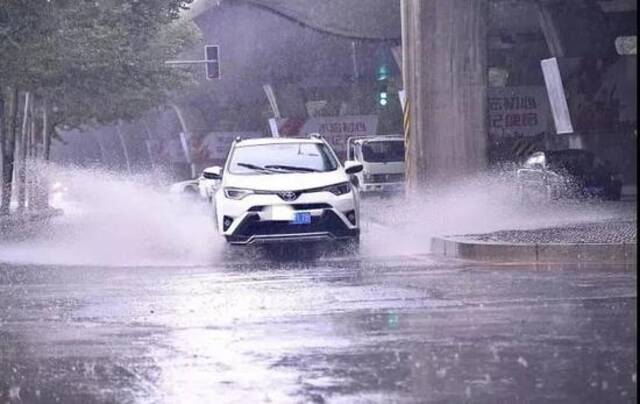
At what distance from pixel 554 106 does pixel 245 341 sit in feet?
103

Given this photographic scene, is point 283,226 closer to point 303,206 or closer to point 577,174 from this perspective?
point 303,206

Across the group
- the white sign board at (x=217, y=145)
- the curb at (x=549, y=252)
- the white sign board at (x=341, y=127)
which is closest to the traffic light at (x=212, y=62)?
the white sign board at (x=341, y=127)

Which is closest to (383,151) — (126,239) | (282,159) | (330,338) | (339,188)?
(126,239)

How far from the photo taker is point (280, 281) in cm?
→ 1446

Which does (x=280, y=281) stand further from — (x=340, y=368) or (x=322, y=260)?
(x=340, y=368)

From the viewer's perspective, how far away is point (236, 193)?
18.5m

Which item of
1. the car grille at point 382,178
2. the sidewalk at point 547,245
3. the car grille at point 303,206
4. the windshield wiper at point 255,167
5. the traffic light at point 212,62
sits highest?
the traffic light at point 212,62

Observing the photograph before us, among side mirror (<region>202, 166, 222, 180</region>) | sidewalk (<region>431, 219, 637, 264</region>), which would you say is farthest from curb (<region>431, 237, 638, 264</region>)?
side mirror (<region>202, 166, 222, 180</region>)

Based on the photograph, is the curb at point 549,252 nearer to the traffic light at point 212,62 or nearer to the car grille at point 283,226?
the car grille at point 283,226

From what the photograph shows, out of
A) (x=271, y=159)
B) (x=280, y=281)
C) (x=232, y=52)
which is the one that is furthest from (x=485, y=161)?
(x=232, y=52)

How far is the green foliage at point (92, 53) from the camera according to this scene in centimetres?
2898

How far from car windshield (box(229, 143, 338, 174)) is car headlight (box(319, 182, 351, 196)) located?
51 centimetres

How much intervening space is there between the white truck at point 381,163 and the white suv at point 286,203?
30.9 meters

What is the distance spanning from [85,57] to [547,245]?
2532 cm
